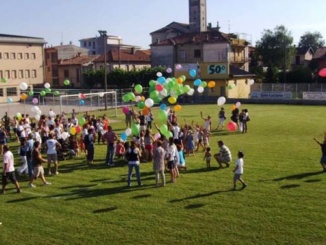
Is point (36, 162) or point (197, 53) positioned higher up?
point (197, 53)

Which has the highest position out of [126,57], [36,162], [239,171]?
[126,57]

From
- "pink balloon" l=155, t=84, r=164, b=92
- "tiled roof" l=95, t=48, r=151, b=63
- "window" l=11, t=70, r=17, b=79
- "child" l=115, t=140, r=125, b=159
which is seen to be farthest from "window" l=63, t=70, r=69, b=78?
"child" l=115, t=140, r=125, b=159

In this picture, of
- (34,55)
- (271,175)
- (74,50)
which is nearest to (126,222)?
(271,175)

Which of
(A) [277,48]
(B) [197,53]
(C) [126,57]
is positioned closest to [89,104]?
(B) [197,53]

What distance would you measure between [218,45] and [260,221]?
49.4 meters

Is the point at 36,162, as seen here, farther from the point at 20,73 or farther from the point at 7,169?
the point at 20,73

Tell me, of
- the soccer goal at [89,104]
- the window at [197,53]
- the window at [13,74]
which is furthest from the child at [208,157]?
the window at [13,74]

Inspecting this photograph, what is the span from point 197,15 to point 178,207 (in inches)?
3445

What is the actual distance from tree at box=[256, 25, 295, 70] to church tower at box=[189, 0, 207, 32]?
24.1 meters

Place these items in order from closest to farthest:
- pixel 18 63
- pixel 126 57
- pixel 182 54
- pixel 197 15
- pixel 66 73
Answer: pixel 18 63 < pixel 182 54 < pixel 126 57 < pixel 66 73 < pixel 197 15

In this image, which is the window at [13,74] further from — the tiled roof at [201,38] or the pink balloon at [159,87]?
the pink balloon at [159,87]

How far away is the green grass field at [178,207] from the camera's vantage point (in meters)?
9.45

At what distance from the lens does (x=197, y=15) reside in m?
94.3

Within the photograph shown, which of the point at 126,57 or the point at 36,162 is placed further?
the point at 126,57
